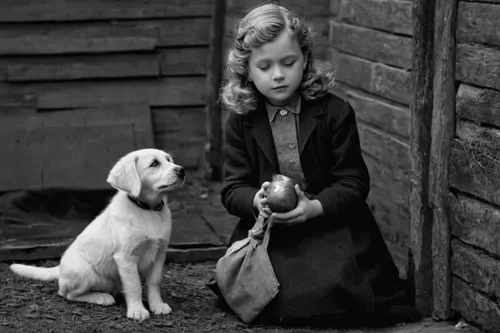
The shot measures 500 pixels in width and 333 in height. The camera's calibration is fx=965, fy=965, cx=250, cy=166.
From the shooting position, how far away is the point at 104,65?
7855mm

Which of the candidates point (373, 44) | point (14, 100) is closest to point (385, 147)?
point (373, 44)

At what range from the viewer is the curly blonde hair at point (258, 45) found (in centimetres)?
471

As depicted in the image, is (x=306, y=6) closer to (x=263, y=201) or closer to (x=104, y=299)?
(x=263, y=201)

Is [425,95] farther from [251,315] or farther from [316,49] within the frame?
[316,49]

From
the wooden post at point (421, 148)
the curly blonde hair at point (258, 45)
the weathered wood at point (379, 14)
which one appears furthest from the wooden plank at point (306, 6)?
the wooden post at point (421, 148)

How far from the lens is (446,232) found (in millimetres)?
4676

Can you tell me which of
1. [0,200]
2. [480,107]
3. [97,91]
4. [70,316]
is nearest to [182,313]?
[70,316]

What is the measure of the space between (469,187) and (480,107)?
39 cm

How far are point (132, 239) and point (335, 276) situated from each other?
104 centimetres

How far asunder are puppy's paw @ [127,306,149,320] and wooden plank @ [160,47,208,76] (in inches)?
137

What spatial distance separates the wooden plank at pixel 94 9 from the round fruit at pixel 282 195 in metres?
3.66

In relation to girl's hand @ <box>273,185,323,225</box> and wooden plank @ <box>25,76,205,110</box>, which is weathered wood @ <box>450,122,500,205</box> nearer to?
girl's hand @ <box>273,185,323,225</box>

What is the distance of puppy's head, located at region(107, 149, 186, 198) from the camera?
4.79 m

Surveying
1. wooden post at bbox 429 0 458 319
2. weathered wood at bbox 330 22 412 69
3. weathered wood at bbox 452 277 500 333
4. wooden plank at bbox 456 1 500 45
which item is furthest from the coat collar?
weathered wood at bbox 452 277 500 333
